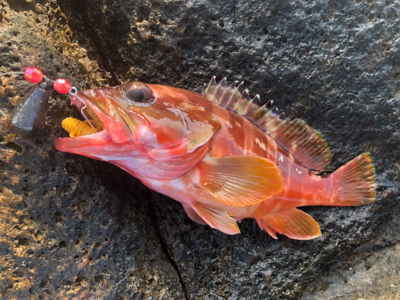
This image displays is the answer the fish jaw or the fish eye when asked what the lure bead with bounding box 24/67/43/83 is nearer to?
the fish jaw

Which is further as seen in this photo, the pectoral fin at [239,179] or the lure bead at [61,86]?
the pectoral fin at [239,179]

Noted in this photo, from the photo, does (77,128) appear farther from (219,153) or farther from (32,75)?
(219,153)

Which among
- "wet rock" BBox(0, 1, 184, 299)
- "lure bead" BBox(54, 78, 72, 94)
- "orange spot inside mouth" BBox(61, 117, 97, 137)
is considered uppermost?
"lure bead" BBox(54, 78, 72, 94)

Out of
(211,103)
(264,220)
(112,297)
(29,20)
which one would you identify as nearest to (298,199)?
(264,220)

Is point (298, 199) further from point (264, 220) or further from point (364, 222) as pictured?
point (364, 222)

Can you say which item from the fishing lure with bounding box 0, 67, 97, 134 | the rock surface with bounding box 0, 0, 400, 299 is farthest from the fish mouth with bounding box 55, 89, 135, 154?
the rock surface with bounding box 0, 0, 400, 299

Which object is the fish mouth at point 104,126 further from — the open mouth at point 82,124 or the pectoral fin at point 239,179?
the pectoral fin at point 239,179

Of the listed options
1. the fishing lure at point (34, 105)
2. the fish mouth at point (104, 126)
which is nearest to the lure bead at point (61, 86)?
the fishing lure at point (34, 105)

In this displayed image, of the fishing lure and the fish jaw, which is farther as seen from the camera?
the fishing lure
